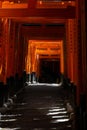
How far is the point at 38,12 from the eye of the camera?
941 cm

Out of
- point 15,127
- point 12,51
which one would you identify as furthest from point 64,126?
point 12,51

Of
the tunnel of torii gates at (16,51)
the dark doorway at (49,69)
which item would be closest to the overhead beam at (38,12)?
the tunnel of torii gates at (16,51)

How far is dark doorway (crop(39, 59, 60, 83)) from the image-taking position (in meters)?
33.9

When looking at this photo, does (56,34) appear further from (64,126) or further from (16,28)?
(64,126)

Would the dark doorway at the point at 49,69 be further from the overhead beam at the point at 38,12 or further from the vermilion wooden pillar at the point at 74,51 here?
the overhead beam at the point at 38,12

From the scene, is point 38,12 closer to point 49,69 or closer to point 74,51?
point 74,51

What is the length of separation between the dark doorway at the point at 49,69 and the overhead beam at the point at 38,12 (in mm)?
23817

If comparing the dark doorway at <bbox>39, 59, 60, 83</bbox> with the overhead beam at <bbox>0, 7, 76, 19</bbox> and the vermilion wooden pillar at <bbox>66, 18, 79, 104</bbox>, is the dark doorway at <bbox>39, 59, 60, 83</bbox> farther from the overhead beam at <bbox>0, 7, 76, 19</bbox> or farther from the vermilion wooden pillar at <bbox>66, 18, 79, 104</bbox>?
the overhead beam at <bbox>0, 7, 76, 19</bbox>

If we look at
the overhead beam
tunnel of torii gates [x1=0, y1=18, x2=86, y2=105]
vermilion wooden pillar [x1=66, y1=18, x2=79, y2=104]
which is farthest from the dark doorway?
the overhead beam

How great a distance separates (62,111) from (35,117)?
4.39 ft

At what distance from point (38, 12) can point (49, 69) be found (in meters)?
26.1

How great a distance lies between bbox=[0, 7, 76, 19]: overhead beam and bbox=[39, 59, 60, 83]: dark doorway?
78.1 feet

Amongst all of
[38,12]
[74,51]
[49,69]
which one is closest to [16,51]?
[74,51]

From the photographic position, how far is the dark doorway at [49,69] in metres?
33.9
